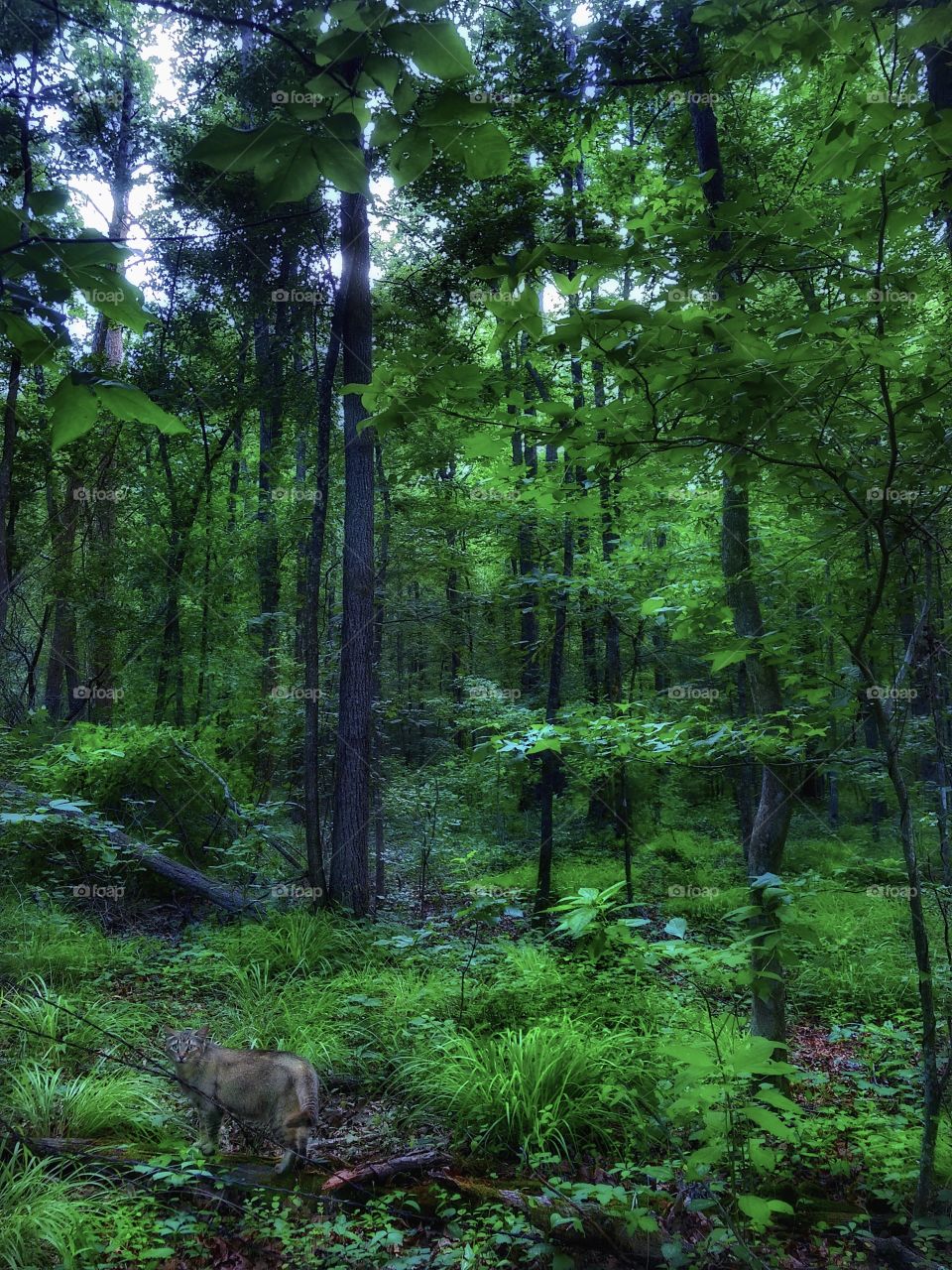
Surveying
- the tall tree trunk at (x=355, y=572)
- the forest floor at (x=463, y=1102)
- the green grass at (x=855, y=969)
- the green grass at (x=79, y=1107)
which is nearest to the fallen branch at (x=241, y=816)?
the tall tree trunk at (x=355, y=572)

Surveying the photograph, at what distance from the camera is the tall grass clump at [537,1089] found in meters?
3.35

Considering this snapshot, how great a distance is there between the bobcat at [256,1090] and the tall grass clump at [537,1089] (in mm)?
785

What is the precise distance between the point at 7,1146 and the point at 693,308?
4.14 meters

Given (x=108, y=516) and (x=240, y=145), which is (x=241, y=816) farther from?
(x=240, y=145)

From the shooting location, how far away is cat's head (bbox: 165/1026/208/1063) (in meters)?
3.26

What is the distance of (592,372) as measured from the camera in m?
3.04

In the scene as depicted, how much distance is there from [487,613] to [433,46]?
31.7 feet

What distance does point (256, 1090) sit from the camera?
10.3 feet

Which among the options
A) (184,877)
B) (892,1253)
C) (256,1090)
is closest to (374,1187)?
(256,1090)

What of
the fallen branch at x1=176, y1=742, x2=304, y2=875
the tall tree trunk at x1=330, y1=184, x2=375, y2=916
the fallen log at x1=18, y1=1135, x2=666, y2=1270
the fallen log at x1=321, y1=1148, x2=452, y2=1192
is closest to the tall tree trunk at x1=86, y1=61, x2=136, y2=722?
the fallen branch at x1=176, y1=742, x2=304, y2=875

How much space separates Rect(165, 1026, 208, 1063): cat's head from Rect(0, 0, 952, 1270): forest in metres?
0.04

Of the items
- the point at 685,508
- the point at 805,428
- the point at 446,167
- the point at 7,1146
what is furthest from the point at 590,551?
the point at 7,1146

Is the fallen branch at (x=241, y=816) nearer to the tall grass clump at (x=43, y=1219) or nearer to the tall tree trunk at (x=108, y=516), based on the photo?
the tall tree trunk at (x=108, y=516)

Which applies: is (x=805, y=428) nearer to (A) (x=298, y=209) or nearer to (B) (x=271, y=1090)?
(B) (x=271, y=1090)
